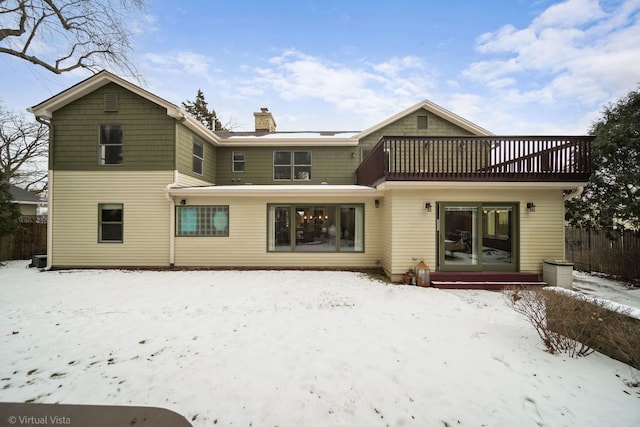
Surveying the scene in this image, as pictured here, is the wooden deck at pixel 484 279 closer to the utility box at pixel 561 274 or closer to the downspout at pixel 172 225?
the utility box at pixel 561 274

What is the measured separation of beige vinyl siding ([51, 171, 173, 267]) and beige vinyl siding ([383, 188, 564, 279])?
25.1 ft

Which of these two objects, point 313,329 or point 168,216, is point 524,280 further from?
point 168,216

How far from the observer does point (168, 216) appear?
8.58 metres

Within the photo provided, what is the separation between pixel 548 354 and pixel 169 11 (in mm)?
13274

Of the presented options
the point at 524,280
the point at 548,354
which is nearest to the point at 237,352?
the point at 548,354

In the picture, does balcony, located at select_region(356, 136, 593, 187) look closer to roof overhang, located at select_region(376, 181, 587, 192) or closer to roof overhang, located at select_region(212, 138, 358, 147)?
roof overhang, located at select_region(376, 181, 587, 192)

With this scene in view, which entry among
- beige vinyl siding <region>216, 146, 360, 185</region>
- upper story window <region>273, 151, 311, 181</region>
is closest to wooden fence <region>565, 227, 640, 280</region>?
beige vinyl siding <region>216, 146, 360, 185</region>

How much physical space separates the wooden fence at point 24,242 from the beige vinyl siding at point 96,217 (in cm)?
446

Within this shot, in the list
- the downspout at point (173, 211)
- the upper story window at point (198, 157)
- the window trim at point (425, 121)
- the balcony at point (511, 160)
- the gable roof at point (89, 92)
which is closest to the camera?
the balcony at point (511, 160)

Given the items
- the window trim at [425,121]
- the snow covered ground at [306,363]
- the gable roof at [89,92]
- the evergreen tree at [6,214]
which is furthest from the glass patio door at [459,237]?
the evergreen tree at [6,214]

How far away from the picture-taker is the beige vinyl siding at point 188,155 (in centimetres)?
882

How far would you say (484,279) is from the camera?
680cm

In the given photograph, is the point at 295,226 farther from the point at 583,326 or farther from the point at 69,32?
the point at 69,32

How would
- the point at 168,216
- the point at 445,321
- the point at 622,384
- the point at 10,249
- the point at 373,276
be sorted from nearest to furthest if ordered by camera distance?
the point at 622,384 < the point at 445,321 < the point at 373,276 < the point at 168,216 < the point at 10,249
